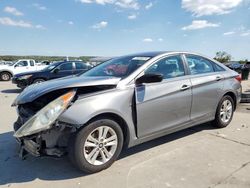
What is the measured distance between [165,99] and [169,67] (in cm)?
62

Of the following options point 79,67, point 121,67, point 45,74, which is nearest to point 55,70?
point 45,74

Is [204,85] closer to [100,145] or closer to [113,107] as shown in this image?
[113,107]

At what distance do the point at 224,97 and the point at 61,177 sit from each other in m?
3.51

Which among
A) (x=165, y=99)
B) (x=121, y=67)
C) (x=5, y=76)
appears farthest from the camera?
(x=5, y=76)

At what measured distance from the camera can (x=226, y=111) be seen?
562 cm

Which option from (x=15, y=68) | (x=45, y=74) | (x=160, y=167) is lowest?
(x=160, y=167)

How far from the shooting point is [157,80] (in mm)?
3957

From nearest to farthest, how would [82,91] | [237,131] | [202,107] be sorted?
[82,91], [202,107], [237,131]

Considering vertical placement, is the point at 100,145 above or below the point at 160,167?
above

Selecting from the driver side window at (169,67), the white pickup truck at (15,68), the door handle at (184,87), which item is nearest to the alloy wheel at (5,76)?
the white pickup truck at (15,68)

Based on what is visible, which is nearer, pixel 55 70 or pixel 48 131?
pixel 48 131

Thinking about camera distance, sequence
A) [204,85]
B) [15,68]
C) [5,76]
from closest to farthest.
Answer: [204,85]
[5,76]
[15,68]

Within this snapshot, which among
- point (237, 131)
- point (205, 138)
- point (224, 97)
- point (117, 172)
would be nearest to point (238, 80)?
point (224, 97)

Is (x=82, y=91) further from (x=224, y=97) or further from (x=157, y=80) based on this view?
(x=224, y=97)
